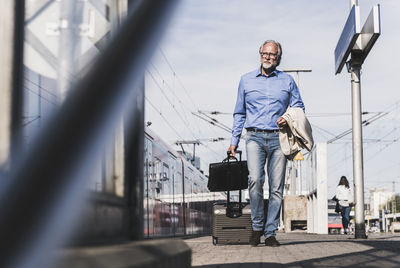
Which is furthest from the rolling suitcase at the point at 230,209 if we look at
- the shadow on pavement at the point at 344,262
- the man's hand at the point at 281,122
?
the shadow on pavement at the point at 344,262

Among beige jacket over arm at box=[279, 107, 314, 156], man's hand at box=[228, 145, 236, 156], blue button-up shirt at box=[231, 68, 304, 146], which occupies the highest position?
blue button-up shirt at box=[231, 68, 304, 146]

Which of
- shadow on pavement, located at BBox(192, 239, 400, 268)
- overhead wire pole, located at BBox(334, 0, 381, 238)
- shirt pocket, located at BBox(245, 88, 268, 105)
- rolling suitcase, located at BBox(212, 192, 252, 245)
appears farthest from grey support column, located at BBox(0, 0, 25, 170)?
overhead wire pole, located at BBox(334, 0, 381, 238)

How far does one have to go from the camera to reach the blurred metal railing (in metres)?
1.32

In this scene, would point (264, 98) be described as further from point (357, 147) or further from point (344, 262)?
point (357, 147)

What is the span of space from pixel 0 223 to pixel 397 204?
496 feet

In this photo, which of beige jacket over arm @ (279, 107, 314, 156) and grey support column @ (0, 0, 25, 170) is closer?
grey support column @ (0, 0, 25, 170)

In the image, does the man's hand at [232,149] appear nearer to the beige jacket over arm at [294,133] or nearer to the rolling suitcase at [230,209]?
the rolling suitcase at [230,209]

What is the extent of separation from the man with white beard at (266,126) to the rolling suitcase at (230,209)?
0.43 meters

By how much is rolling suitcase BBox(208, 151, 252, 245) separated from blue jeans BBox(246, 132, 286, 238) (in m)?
0.51

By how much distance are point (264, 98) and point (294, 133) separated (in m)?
0.61

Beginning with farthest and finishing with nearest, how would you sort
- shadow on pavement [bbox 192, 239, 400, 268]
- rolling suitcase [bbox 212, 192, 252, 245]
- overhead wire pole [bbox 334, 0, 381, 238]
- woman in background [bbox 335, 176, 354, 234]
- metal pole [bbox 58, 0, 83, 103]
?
1. woman in background [bbox 335, 176, 354, 234]
2. overhead wire pole [bbox 334, 0, 381, 238]
3. rolling suitcase [bbox 212, 192, 252, 245]
4. shadow on pavement [bbox 192, 239, 400, 268]
5. metal pole [bbox 58, 0, 83, 103]

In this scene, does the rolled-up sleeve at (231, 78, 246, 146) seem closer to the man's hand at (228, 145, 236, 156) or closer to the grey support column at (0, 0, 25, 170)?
the man's hand at (228, 145, 236, 156)

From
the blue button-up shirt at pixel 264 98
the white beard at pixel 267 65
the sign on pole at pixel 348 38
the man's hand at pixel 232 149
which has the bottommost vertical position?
the man's hand at pixel 232 149

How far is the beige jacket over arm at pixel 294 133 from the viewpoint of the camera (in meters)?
7.58
